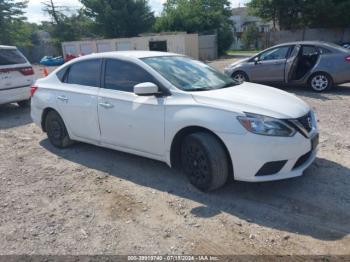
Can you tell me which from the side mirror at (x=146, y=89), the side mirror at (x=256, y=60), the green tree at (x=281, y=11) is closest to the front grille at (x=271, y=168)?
the side mirror at (x=146, y=89)

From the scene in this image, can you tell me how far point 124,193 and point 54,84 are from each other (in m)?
2.58

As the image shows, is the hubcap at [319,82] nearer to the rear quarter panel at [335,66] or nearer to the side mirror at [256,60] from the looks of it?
the rear quarter panel at [335,66]

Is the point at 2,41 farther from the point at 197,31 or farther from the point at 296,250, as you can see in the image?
the point at 296,250

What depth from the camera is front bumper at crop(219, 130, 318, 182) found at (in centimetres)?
355

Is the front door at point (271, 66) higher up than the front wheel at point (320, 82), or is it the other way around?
the front door at point (271, 66)

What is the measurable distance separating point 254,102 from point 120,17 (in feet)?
131

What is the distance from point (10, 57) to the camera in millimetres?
8766

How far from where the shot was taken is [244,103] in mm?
3789

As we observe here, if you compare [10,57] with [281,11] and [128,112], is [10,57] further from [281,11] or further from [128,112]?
[281,11]

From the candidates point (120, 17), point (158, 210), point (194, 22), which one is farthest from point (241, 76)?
point (120, 17)

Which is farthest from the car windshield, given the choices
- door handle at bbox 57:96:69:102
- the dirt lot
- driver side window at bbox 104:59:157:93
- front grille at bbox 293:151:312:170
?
door handle at bbox 57:96:69:102

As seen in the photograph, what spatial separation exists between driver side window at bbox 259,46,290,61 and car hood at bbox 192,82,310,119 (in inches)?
235

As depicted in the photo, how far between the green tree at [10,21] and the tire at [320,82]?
3950 centimetres

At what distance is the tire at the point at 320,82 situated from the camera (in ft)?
30.8
